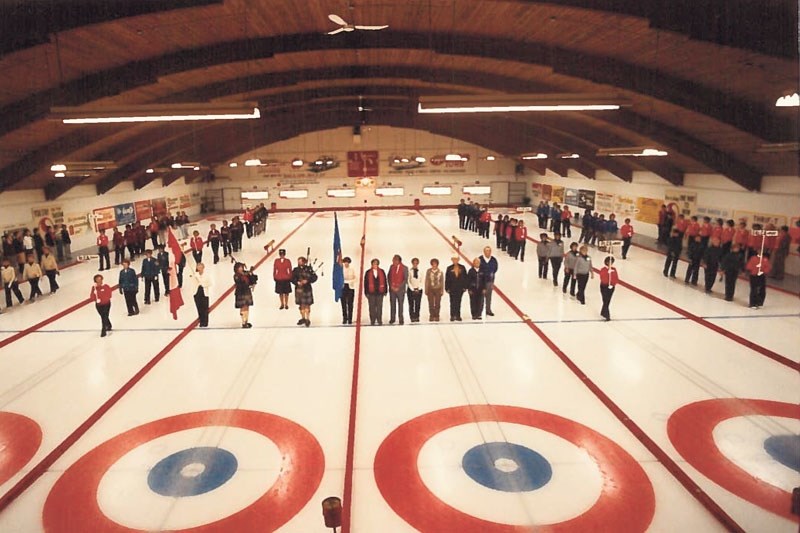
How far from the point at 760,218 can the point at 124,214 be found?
2951 cm

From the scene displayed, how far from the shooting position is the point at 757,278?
38.8 feet

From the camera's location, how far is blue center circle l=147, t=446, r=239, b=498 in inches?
225

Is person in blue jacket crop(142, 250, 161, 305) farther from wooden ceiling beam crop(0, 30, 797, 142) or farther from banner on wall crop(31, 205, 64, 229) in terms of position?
banner on wall crop(31, 205, 64, 229)

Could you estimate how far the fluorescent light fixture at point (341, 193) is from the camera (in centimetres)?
3859

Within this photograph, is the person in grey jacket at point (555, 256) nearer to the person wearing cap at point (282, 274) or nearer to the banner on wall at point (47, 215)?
the person wearing cap at point (282, 274)

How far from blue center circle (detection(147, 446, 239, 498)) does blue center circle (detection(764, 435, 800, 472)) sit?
265 inches

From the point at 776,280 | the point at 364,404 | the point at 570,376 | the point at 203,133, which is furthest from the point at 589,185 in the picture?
the point at 364,404

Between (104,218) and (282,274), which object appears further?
(104,218)

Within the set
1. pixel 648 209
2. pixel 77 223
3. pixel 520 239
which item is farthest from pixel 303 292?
pixel 648 209

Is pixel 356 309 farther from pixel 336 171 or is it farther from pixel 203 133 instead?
pixel 336 171

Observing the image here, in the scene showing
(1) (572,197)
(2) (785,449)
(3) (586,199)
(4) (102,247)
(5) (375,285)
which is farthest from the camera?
(1) (572,197)

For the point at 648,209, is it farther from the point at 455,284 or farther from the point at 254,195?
the point at 254,195

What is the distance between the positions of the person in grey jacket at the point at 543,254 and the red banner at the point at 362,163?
24934mm

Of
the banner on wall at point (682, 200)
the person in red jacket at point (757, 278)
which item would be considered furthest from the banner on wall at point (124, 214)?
the person in red jacket at point (757, 278)
